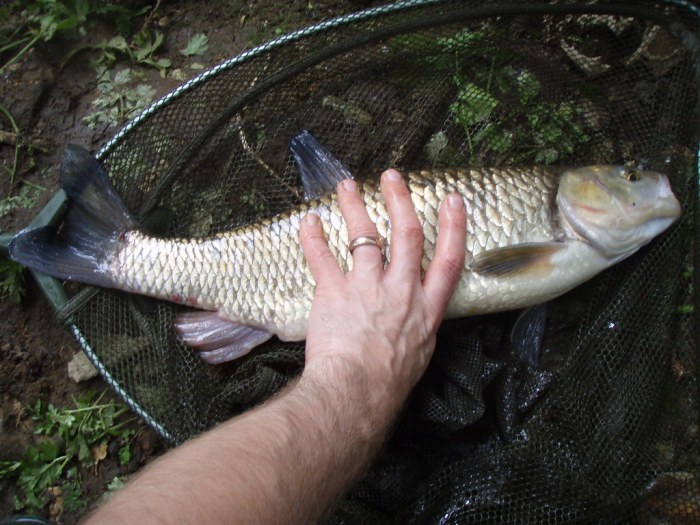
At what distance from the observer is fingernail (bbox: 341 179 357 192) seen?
1.49 m

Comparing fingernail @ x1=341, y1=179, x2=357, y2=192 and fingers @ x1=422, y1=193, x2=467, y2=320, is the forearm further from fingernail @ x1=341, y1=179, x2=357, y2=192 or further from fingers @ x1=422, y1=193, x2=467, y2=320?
fingernail @ x1=341, y1=179, x2=357, y2=192

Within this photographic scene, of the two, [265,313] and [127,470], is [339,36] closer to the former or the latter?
[265,313]

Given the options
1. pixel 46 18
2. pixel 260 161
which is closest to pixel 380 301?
pixel 260 161

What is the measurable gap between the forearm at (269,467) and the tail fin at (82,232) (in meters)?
0.78

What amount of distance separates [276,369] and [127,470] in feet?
2.20

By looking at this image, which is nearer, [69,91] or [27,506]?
[27,506]

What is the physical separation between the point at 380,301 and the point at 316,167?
51 cm

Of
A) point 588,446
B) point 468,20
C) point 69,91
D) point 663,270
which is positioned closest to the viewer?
point 588,446

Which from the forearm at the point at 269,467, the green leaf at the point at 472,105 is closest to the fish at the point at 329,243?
the green leaf at the point at 472,105

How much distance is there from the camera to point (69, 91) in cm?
224

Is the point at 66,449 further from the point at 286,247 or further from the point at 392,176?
the point at 392,176

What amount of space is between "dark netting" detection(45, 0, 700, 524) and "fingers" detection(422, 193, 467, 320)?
26cm

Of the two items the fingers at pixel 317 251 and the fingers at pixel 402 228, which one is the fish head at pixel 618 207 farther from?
the fingers at pixel 317 251

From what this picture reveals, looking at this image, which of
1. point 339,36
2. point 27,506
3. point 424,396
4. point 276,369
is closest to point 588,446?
point 424,396
